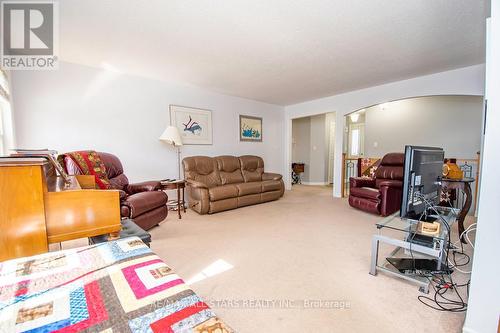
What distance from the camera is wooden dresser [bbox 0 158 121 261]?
0.98m

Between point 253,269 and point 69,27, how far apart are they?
3.02 meters

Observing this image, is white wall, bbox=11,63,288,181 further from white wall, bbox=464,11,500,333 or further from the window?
white wall, bbox=464,11,500,333

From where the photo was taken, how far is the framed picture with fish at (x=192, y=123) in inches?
157

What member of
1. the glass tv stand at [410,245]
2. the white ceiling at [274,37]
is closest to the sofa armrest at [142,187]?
the white ceiling at [274,37]

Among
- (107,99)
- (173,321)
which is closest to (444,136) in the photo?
(173,321)

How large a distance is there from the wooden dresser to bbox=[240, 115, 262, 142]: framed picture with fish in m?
4.08

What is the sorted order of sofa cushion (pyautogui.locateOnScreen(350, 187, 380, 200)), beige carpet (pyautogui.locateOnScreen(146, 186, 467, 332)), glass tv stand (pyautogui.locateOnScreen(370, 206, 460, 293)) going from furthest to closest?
sofa cushion (pyautogui.locateOnScreen(350, 187, 380, 200)), glass tv stand (pyautogui.locateOnScreen(370, 206, 460, 293)), beige carpet (pyautogui.locateOnScreen(146, 186, 467, 332))

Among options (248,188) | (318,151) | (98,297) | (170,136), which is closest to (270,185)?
(248,188)

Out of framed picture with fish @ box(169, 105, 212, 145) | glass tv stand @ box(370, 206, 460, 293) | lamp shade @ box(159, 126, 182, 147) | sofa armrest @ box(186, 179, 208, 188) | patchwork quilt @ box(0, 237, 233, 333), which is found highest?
framed picture with fish @ box(169, 105, 212, 145)

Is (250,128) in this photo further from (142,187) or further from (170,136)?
(142,187)

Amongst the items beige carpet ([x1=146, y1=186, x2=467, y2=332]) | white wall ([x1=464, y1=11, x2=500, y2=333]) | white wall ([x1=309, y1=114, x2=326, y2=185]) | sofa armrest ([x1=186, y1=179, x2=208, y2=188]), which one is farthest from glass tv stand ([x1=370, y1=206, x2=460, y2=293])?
white wall ([x1=309, y1=114, x2=326, y2=185])

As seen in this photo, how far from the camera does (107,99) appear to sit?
327 centimetres
